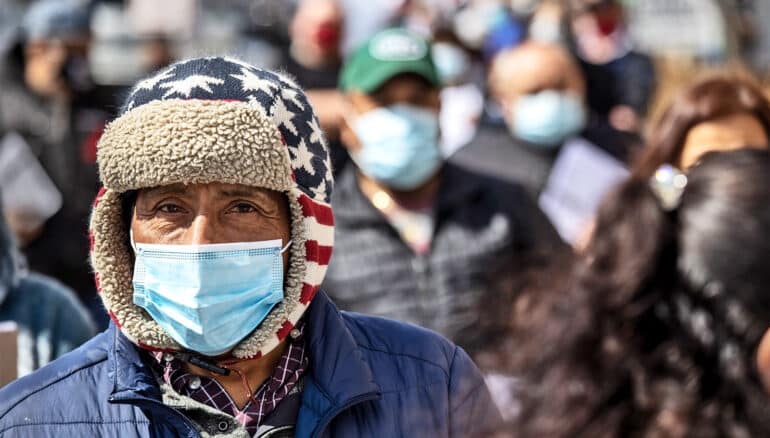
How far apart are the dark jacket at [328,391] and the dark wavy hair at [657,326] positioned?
26.6 inches

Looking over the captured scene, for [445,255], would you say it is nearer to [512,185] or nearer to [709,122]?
[512,185]

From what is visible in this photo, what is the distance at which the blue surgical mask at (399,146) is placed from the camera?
17.9 ft

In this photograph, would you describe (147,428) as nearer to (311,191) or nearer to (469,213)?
(311,191)

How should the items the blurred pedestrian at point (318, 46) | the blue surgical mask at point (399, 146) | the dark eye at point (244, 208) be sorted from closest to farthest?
the dark eye at point (244, 208), the blue surgical mask at point (399, 146), the blurred pedestrian at point (318, 46)

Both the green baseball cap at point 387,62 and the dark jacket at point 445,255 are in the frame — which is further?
the green baseball cap at point 387,62

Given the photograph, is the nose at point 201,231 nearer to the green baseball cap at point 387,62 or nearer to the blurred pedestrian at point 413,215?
the blurred pedestrian at point 413,215

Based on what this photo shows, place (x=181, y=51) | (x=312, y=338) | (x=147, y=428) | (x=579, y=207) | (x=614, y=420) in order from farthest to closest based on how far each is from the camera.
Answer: (x=181, y=51) → (x=579, y=207) → (x=312, y=338) → (x=147, y=428) → (x=614, y=420)

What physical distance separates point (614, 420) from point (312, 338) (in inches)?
45.5

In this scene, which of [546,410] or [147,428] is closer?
[546,410]

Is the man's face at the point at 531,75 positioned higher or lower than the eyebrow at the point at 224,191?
lower

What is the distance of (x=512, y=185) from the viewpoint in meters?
5.45

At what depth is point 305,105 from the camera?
290cm

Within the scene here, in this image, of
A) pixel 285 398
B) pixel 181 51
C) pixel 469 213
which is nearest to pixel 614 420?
pixel 285 398

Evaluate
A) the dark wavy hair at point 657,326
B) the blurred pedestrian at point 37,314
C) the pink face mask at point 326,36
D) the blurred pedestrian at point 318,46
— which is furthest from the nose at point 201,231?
the pink face mask at point 326,36
